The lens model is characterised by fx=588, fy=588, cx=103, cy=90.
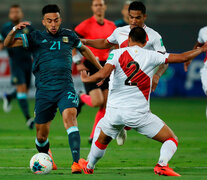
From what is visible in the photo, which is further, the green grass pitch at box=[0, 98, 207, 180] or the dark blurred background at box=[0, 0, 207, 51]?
the dark blurred background at box=[0, 0, 207, 51]

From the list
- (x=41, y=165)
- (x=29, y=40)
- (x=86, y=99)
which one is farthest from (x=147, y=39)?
(x=86, y=99)

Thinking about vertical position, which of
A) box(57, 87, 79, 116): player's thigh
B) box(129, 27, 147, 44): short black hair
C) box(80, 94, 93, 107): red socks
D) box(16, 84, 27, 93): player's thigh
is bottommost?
box(16, 84, 27, 93): player's thigh

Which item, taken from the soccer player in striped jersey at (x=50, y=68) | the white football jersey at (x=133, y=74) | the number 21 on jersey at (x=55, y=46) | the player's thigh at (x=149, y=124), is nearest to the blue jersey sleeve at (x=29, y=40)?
the soccer player in striped jersey at (x=50, y=68)

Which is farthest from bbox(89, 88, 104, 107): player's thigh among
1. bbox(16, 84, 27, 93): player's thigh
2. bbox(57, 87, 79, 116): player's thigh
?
bbox(16, 84, 27, 93): player's thigh

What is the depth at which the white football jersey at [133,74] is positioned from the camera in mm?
6426

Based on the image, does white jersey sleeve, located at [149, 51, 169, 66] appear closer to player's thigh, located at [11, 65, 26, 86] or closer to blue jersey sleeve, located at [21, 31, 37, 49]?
blue jersey sleeve, located at [21, 31, 37, 49]

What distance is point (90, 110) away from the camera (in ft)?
55.0

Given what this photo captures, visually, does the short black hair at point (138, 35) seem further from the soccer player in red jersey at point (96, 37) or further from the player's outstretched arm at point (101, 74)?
the soccer player in red jersey at point (96, 37)

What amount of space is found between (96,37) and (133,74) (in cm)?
405

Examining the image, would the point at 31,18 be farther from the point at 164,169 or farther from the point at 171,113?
the point at 164,169

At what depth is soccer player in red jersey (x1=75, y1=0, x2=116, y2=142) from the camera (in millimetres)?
9867

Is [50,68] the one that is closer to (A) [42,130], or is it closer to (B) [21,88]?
(A) [42,130]

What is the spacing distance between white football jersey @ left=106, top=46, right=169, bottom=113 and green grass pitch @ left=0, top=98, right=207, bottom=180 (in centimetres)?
81

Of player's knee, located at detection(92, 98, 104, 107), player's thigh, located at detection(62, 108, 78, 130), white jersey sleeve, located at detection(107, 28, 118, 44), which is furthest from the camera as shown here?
player's knee, located at detection(92, 98, 104, 107)
